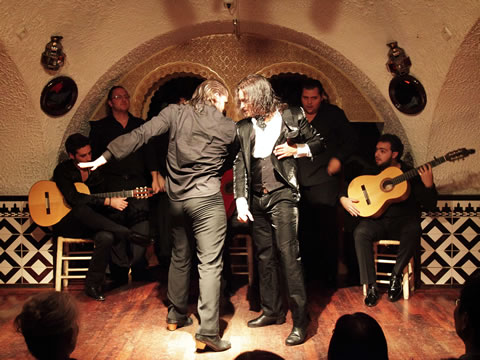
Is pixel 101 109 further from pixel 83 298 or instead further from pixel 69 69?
pixel 83 298

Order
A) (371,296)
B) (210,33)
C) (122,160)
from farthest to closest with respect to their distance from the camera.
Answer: (210,33)
(122,160)
(371,296)

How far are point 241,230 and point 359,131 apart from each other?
1.77 meters

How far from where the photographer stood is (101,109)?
591 centimetres

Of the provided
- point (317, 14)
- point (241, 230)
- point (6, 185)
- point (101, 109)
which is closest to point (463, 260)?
point (241, 230)


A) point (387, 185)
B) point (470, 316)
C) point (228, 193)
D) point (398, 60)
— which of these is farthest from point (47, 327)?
point (398, 60)

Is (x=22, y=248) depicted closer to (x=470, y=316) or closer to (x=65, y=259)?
(x=65, y=259)

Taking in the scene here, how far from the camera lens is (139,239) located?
533cm

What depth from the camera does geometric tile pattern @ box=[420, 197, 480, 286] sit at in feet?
17.4

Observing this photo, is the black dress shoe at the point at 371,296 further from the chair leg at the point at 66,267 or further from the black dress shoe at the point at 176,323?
the chair leg at the point at 66,267

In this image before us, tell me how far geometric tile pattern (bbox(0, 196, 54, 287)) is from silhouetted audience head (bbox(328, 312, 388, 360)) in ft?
14.3

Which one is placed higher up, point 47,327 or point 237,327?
point 47,327

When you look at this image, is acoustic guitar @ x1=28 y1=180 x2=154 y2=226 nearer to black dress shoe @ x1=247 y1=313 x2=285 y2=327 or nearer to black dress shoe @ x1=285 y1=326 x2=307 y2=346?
black dress shoe @ x1=247 y1=313 x2=285 y2=327

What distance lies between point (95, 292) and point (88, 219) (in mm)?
679

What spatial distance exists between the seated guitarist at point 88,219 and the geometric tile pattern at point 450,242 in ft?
9.72
